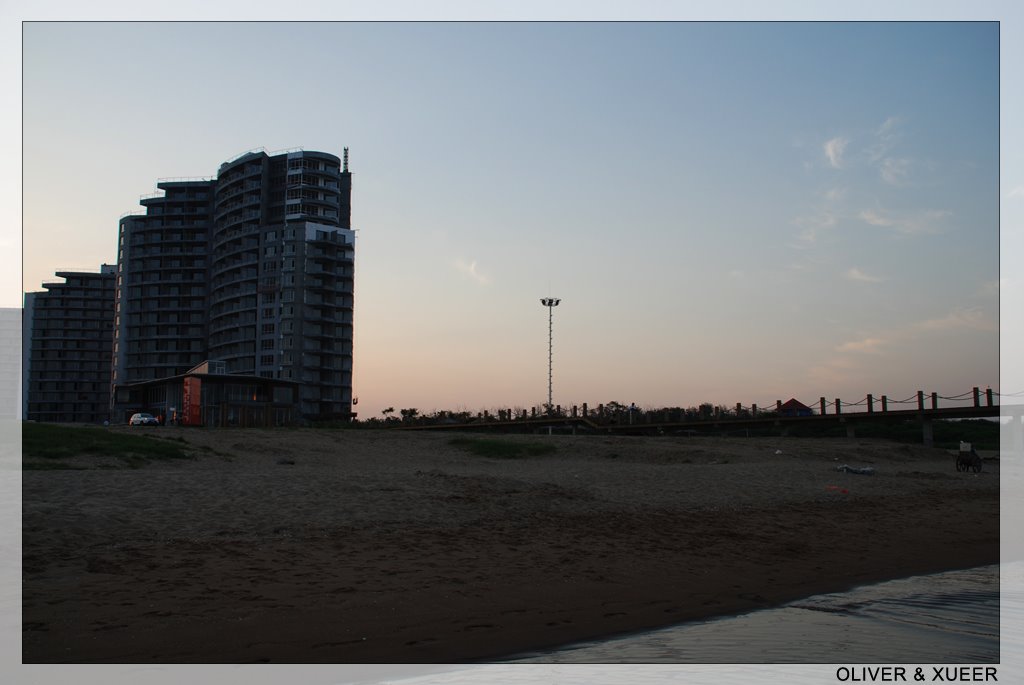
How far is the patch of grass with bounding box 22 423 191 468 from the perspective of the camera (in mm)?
21297

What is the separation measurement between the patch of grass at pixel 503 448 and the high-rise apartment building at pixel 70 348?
14525 cm

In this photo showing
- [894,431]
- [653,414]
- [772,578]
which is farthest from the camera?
[894,431]

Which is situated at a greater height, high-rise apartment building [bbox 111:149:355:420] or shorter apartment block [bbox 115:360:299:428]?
high-rise apartment building [bbox 111:149:355:420]

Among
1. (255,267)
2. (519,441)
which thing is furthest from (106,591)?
(255,267)

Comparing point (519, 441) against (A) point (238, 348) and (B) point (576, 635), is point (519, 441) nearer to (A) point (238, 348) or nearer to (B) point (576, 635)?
(B) point (576, 635)

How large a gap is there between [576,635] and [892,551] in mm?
9643

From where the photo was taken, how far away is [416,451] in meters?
38.8

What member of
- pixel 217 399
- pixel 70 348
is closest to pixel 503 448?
pixel 217 399

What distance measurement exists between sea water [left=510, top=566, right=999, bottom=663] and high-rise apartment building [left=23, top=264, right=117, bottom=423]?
571 feet

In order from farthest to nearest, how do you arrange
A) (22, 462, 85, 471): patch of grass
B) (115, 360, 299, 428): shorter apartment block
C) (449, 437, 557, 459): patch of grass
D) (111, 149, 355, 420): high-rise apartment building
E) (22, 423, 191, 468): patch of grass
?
(111, 149, 355, 420): high-rise apartment building, (115, 360, 299, 428): shorter apartment block, (449, 437, 557, 459): patch of grass, (22, 423, 191, 468): patch of grass, (22, 462, 85, 471): patch of grass

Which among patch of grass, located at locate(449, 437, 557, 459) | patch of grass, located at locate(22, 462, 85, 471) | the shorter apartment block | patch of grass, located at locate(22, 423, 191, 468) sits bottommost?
patch of grass, located at locate(449, 437, 557, 459)

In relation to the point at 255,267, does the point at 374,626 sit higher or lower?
lower

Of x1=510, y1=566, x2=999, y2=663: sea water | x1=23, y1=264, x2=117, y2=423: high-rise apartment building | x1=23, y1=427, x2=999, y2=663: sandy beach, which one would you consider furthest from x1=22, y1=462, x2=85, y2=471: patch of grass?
x1=23, y1=264, x2=117, y2=423: high-rise apartment building

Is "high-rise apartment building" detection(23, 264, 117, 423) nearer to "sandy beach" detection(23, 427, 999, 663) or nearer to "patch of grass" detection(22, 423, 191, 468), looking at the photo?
"patch of grass" detection(22, 423, 191, 468)
